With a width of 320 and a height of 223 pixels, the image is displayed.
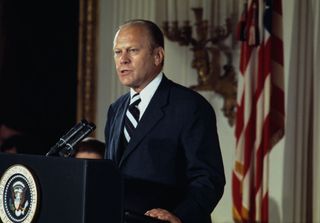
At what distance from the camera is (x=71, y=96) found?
224 inches

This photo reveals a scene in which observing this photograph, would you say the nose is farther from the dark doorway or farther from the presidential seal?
the dark doorway

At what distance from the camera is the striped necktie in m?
2.14

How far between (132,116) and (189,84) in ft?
9.55

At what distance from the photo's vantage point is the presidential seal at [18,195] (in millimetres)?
1720

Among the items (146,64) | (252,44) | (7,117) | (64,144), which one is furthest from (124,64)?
(7,117)

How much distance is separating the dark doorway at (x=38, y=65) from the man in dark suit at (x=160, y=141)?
3.42m

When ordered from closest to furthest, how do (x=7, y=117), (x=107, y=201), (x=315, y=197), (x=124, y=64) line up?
(x=107, y=201), (x=124, y=64), (x=315, y=197), (x=7, y=117)

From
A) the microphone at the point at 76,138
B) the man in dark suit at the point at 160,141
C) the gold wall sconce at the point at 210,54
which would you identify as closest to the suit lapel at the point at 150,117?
the man in dark suit at the point at 160,141

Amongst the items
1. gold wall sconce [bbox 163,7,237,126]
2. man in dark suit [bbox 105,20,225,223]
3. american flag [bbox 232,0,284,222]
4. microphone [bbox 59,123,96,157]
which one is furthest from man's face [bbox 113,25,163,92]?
gold wall sconce [bbox 163,7,237,126]

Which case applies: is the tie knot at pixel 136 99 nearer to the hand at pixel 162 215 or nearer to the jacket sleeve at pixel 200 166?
the jacket sleeve at pixel 200 166

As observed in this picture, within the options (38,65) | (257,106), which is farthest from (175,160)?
(38,65)

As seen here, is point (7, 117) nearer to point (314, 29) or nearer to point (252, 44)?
point (252, 44)

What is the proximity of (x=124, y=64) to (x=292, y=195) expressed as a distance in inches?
99.6

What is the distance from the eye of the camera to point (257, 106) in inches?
172
